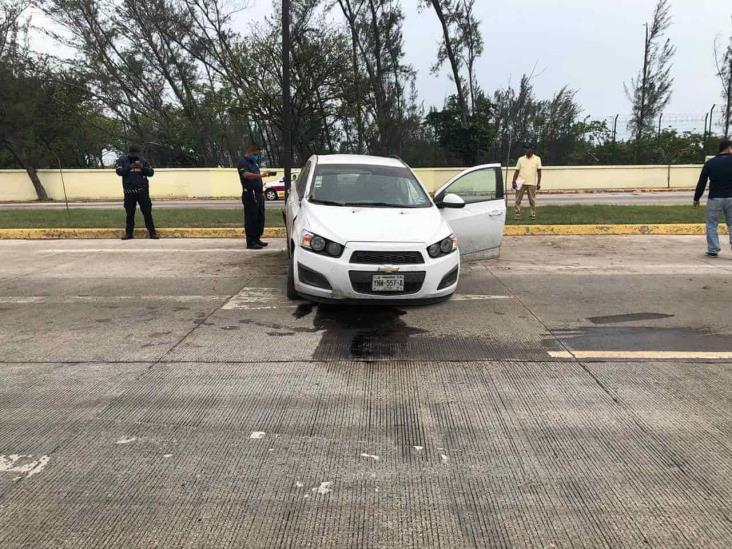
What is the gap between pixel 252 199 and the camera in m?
9.38

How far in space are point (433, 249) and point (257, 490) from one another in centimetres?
334

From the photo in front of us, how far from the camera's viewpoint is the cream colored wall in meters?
27.8

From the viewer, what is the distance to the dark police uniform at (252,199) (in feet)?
30.7

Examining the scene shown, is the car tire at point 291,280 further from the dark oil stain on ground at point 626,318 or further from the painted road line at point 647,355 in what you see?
the dark oil stain on ground at point 626,318

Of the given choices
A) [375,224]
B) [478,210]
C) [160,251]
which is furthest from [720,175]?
[160,251]

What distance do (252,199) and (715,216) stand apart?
24.8 ft

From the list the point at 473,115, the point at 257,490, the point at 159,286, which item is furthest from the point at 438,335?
the point at 473,115

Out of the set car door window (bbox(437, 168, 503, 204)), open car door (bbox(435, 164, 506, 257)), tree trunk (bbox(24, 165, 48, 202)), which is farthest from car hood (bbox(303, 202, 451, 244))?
tree trunk (bbox(24, 165, 48, 202))

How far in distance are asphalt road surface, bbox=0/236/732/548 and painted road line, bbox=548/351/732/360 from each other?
0.08 feet

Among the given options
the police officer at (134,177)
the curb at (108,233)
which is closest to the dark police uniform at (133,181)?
the police officer at (134,177)

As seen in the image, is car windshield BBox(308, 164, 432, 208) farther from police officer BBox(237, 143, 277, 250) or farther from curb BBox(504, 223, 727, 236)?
curb BBox(504, 223, 727, 236)

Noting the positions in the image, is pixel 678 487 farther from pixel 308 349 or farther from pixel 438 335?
pixel 308 349

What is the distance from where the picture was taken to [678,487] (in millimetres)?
2613

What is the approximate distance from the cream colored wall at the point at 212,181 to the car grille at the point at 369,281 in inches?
902
